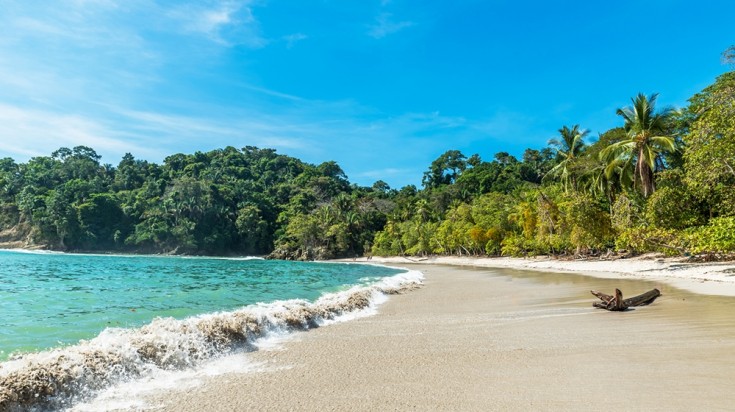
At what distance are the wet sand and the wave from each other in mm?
771

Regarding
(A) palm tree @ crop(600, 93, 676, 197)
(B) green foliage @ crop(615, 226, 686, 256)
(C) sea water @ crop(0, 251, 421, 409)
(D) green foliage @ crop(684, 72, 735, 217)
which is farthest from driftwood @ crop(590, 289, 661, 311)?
(A) palm tree @ crop(600, 93, 676, 197)

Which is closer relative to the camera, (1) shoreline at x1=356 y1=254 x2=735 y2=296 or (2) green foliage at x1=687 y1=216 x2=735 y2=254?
(1) shoreline at x1=356 y1=254 x2=735 y2=296

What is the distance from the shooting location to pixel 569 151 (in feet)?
148

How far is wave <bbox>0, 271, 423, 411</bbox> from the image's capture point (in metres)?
4.67

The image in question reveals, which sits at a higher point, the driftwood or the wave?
the driftwood

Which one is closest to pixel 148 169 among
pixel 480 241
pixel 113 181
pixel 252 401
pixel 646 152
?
pixel 113 181

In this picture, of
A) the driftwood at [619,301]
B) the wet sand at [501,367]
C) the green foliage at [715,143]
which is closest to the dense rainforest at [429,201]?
the green foliage at [715,143]

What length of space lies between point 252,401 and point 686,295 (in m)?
13.9

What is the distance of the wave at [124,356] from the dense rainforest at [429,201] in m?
19.0

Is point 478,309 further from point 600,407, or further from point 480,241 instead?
point 480,241

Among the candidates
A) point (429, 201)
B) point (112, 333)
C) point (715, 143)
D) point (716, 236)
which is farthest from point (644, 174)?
point (429, 201)

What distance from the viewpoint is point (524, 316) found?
34.0ft

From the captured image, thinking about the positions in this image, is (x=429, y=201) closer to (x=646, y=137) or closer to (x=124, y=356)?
(x=646, y=137)

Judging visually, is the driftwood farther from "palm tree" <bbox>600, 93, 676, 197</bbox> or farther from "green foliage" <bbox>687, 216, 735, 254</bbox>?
"palm tree" <bbox>600, 93, 676, 197</bbox>
